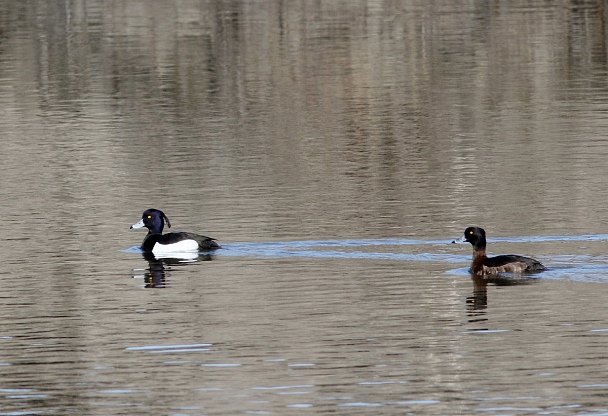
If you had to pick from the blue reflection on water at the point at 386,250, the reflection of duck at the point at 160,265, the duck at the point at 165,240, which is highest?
the duck at the point at 165,240

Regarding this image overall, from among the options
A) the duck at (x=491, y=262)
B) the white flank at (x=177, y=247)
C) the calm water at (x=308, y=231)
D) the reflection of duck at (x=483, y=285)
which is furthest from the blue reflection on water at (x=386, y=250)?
the reflection of duck at (x=483, y=285)

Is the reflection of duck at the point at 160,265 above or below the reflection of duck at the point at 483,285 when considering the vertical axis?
above

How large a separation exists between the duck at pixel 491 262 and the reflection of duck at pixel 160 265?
13.3ft

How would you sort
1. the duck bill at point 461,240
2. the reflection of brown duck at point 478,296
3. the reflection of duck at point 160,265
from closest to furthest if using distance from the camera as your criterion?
the reflection of brown duck at point 478,296
the reflection of duck at point 160,265
the duck bill at point 461,240

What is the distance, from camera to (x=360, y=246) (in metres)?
22.1

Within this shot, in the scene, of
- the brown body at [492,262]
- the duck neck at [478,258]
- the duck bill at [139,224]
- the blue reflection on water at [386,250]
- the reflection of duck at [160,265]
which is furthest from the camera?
the duck bill at [139,224]

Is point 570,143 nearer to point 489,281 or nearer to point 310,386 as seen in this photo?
point 489,281

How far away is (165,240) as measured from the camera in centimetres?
2292

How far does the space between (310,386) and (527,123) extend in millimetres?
23555

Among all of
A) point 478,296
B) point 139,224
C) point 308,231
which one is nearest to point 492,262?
point 478,296

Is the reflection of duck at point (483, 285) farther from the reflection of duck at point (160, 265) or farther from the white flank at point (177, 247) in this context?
the white flank at point (177, 247)

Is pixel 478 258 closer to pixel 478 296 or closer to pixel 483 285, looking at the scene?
pixel 483 285

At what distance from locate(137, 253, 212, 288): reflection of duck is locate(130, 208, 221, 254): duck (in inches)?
4.5

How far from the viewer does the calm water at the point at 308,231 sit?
14.8 meters
